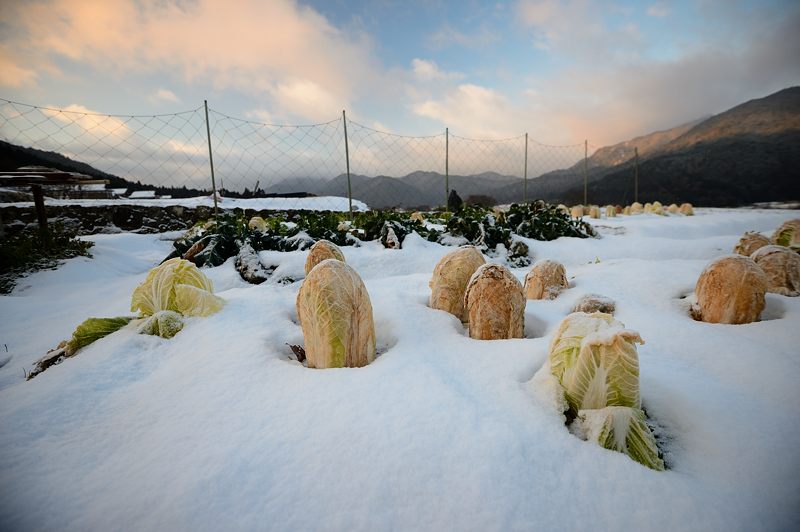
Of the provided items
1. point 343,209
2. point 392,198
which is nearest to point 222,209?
point 343,209

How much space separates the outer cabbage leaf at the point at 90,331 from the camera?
2.00m

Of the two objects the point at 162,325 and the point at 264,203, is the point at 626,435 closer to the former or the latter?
the point at 162,325

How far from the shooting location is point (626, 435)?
114 centimetres

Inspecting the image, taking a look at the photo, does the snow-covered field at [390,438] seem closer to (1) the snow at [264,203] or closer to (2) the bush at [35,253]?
(2) the bush at [35,253]

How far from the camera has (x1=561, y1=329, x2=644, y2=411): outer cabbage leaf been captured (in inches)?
47.3

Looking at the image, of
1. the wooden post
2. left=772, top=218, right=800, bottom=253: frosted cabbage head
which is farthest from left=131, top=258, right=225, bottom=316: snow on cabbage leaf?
the wooden post

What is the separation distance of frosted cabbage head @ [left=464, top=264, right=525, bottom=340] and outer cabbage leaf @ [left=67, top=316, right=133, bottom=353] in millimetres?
2206

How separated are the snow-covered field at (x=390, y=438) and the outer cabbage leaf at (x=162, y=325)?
0.24ft

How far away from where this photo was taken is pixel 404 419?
120 cm

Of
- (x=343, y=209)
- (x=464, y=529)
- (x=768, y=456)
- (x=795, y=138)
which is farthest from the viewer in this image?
(x=795, y=138)

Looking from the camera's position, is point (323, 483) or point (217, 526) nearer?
point (217, 526)

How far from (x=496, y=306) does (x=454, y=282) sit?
45 centimetres

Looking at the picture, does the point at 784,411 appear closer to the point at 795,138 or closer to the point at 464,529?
the point at 464,529

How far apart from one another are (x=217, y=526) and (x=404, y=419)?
0.59 m
